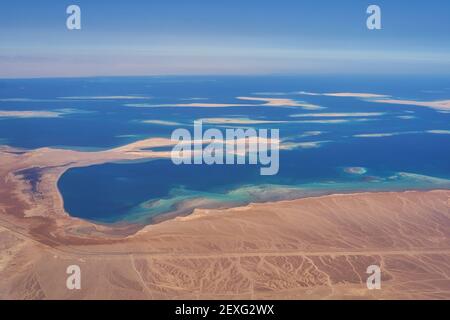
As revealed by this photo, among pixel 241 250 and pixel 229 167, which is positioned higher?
pixel 229 167

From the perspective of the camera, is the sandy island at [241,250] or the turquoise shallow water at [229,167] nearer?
the sandy island at [241,250]

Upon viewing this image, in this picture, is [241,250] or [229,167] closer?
[241,250]

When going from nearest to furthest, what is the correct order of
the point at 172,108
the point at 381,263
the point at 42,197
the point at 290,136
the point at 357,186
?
the point at 381,263 → the point at 42,197 → the point at 357,186 → the point at 290,136 → the point at 172,108

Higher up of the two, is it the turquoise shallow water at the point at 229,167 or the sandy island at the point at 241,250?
the turquoise shallow water at the point at 229,167

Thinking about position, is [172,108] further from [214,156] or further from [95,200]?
[95,200]

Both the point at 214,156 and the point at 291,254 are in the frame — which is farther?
the point at 214,156
